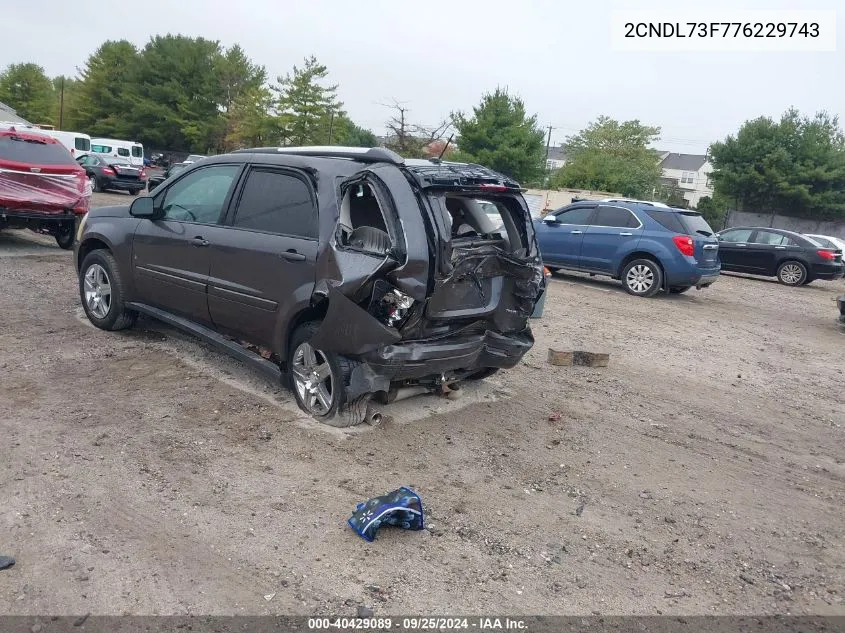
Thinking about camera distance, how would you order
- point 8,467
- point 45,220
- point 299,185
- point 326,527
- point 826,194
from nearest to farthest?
point 326,527 < point 8,467 < point 299,185 < point 45,220 < point 826,194

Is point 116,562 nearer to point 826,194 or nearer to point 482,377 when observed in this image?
point 482,377

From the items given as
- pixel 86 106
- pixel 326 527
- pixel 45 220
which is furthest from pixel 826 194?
pixel 86 106

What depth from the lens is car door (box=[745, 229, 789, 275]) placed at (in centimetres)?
1844

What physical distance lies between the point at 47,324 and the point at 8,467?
129 inches

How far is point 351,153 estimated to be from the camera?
498 cm

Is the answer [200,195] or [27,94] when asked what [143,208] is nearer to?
[200,195]

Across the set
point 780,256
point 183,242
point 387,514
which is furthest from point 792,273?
point 387,514

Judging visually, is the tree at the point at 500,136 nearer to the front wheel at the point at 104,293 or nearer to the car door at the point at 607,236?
the car door at the point at 607,236

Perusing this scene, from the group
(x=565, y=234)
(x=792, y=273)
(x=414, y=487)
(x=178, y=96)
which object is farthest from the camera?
(x=178, y=96)

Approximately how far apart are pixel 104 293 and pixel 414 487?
406cm

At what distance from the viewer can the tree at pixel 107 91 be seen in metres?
59.0

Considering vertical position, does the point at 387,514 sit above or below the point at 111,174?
below

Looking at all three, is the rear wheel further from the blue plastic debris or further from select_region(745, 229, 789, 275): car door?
the blue plastic debris

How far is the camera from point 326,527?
12.0 ft
